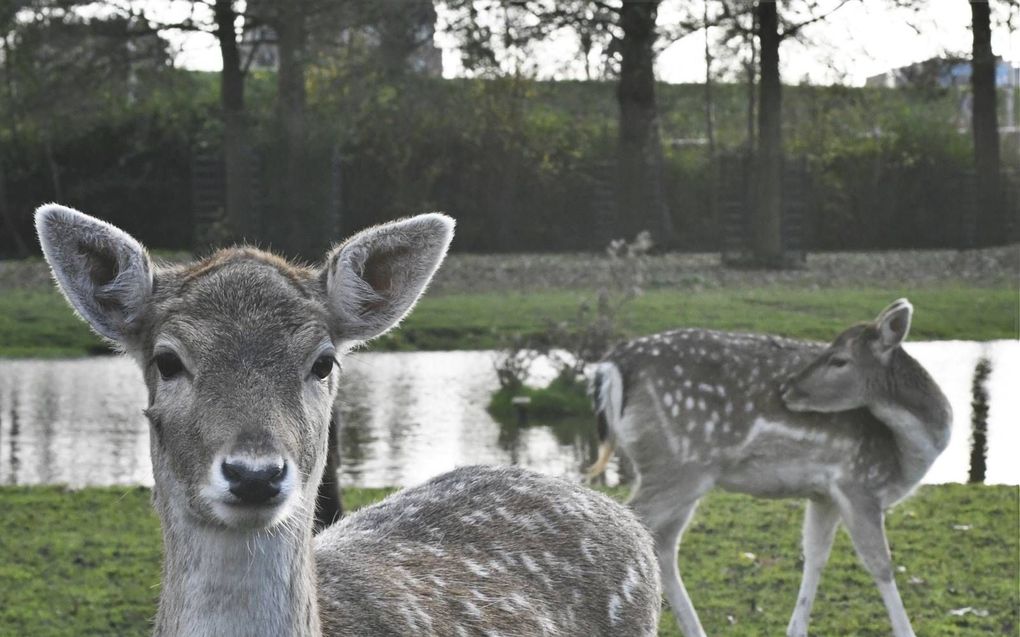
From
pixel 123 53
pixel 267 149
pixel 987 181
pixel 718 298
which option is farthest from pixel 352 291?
pixel 987 181

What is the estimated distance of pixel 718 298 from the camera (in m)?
18.4

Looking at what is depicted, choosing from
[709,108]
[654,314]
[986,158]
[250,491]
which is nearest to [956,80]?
[986,158]

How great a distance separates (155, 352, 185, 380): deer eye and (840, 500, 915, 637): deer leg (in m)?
4.06

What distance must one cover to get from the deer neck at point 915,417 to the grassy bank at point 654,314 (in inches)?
283

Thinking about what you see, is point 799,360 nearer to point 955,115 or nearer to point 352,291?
point 352,291

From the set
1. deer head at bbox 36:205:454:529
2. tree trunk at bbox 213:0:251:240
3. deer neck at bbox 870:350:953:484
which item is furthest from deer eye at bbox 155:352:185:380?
tree trunk at bbox 213:0:251:240

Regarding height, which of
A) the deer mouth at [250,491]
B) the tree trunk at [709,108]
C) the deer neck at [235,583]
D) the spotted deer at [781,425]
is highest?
the tree trunk at [709,108]

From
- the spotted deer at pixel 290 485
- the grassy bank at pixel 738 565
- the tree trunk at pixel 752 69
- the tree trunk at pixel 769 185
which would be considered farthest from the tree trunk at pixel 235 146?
the spotted deer at pixel 290 485

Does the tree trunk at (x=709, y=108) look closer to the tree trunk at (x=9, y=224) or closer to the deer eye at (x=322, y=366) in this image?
the tree trunk at (x=9, y=224)

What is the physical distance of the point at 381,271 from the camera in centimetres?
354

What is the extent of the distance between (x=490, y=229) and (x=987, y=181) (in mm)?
8718

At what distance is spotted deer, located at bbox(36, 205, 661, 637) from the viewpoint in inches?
120

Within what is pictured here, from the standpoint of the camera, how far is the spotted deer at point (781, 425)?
677cm

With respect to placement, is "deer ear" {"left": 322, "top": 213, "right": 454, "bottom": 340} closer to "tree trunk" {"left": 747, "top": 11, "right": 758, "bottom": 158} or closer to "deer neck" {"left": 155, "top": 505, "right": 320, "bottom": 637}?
"deer neck" {"left": 155, "top": 505, "right": 320, "bottom": 637}
